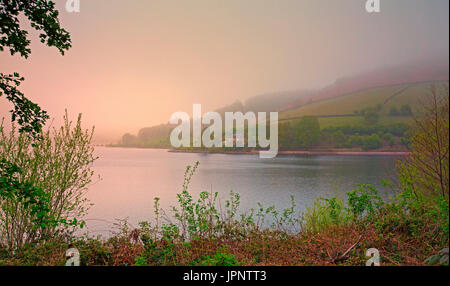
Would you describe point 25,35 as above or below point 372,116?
below

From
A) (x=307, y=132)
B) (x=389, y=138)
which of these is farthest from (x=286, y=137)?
(x=389, y=138)

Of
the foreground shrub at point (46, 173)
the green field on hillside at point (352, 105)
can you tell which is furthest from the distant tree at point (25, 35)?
the green field on hillside at point (352, 105)

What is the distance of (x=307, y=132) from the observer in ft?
220

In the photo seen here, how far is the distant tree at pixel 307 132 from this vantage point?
220 feet

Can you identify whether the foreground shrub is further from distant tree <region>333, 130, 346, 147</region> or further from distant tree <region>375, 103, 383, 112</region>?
distant tree <region>375, 103, 383, 112</region>

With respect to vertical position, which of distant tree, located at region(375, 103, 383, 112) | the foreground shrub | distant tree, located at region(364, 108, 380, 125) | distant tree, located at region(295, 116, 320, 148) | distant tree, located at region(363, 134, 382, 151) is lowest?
the foreground shrub

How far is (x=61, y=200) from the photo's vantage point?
20.4ft

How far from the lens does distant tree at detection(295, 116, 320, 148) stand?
6706 cm

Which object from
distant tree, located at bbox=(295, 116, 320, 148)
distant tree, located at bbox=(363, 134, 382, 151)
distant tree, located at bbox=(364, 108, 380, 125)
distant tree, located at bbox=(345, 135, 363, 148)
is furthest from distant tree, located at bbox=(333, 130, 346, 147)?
distant tree, located at bbox=(363, 134, 382, 151)

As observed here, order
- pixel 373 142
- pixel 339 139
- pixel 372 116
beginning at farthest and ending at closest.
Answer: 1. pixel 339 139
2. pixel 372 116
3. pixel 373 142

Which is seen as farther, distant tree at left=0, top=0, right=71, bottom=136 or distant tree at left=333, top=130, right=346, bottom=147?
distant tree at left=333, top=130, right=346, bottom=147

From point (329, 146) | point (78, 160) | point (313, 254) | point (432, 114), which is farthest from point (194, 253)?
point (329, 146)

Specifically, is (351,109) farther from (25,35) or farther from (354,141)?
(25,35)
